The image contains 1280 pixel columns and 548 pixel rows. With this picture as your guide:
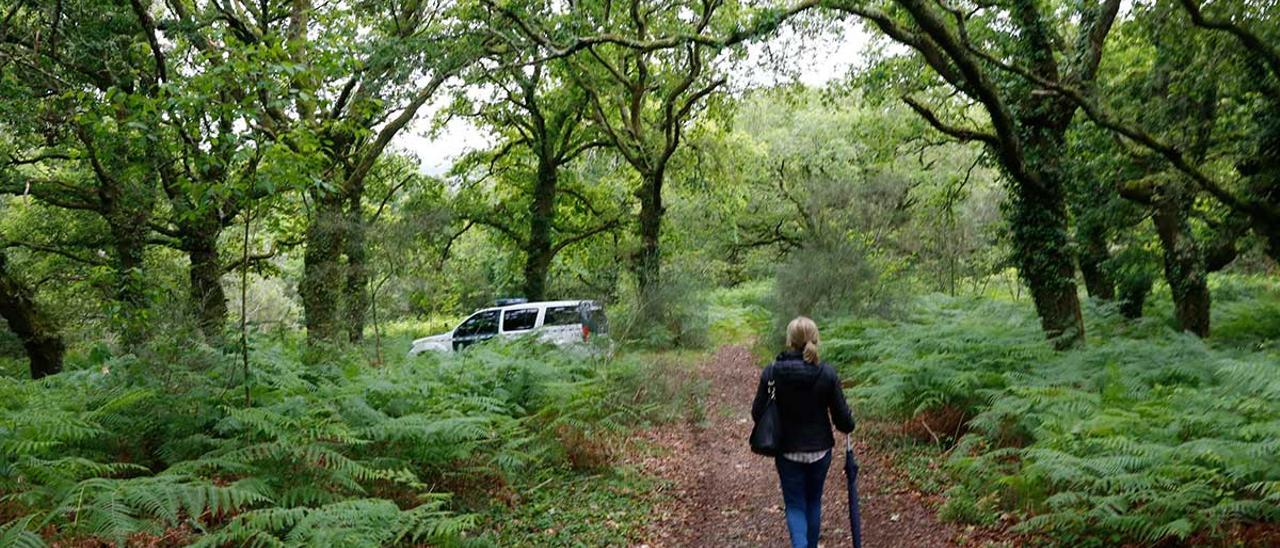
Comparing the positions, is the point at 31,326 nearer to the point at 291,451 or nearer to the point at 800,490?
the point at 291,451

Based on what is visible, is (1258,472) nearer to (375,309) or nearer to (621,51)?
(375,309)

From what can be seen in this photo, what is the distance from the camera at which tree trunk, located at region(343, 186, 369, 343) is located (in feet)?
44.4

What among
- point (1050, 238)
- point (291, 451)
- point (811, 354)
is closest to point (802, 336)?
point (811, 354)

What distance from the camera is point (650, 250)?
20.0m

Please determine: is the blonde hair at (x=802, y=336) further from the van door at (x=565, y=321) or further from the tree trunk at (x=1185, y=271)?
the tree trunk at (x=1185, y=271)

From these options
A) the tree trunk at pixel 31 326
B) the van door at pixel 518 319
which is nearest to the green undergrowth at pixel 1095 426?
the van door at pixel 518 319

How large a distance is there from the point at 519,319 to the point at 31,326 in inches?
349

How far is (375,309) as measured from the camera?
45.1 ft

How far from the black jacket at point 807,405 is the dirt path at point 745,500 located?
1.78 metres

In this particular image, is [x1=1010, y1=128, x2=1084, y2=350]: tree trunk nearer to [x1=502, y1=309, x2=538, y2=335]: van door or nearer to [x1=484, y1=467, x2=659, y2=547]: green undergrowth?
[x1=484, y1=467, x2=659, y2=547]: green undergrowth

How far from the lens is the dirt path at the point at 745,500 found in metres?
6.63

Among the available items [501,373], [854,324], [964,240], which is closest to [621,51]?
[854,324]

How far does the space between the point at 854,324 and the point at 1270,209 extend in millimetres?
7641

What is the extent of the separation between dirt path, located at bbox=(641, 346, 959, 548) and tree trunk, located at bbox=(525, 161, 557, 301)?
12849 millimetres
